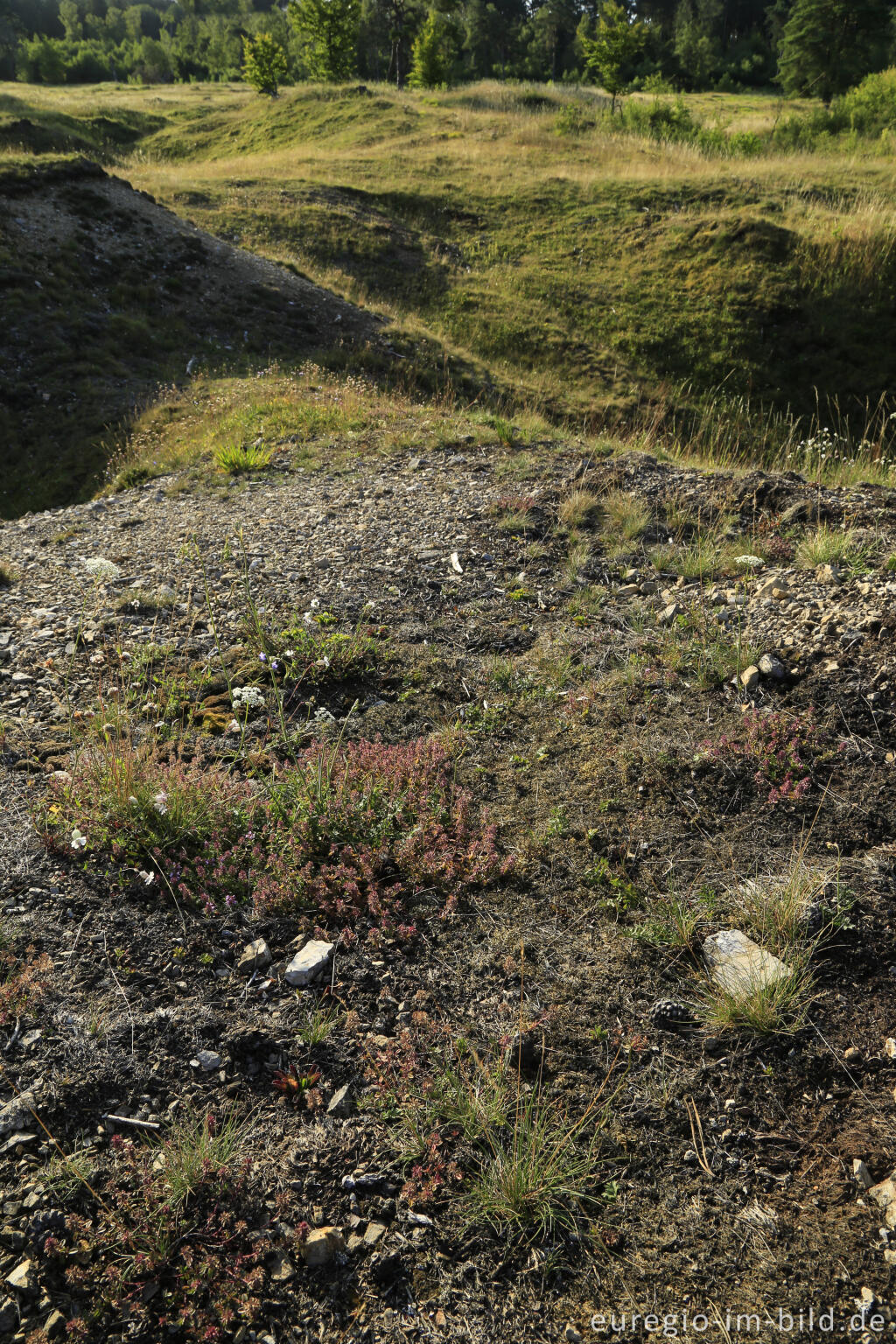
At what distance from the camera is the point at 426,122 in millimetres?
36219

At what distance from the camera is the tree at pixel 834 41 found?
42562 millimetres

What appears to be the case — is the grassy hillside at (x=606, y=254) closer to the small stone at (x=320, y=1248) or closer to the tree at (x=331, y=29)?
the small stone at (x=320, y=1248)

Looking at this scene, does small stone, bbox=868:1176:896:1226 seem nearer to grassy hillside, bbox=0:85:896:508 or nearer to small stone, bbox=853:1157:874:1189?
small stone, bbox=853:1157:874:1189

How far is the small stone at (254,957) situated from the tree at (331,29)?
7164cm

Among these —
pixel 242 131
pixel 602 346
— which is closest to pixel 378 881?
pixel 602 346

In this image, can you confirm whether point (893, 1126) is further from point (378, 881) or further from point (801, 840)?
point (378, 881)

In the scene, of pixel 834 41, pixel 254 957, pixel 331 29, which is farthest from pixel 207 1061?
pixel 331 29

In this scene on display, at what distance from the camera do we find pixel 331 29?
53781 mm

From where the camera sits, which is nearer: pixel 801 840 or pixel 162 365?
pixel 801 840

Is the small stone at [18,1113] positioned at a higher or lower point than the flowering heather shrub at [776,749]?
lower

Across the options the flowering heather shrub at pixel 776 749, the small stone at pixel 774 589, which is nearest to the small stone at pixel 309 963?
the flowering heather shrub at pixel 776 749

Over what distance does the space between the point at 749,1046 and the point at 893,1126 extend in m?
0.51

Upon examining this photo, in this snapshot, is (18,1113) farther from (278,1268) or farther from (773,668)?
(773,668)

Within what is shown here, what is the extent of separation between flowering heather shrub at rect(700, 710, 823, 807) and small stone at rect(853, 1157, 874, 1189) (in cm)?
175
